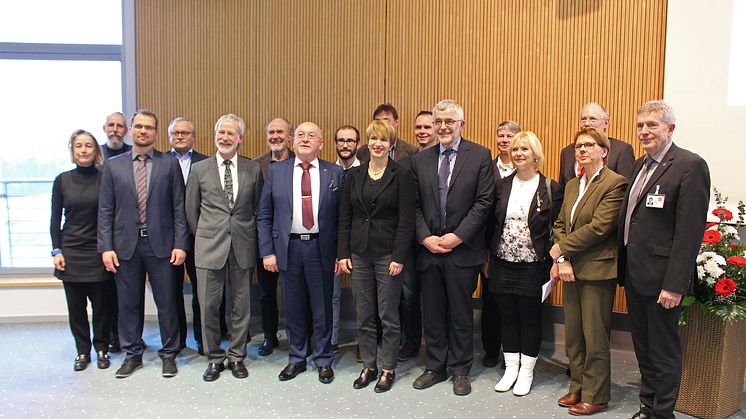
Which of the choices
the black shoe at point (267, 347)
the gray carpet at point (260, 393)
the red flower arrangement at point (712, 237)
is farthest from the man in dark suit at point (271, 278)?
the red flower arrangement at point (712, 237)

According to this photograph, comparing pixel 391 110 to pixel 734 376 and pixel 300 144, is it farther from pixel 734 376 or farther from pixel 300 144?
pixel 734 376

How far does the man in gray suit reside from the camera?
3859mm

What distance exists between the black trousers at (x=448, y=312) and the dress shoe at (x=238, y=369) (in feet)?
4.00

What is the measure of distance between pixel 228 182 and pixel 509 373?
218 centimetres

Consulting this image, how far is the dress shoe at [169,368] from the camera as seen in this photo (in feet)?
13.0

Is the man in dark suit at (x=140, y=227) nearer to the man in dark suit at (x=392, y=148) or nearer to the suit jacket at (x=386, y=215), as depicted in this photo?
the suit jacket at (x=386, y=215)

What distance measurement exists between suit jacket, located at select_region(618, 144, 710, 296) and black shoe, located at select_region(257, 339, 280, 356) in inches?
102

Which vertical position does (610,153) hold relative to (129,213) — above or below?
above

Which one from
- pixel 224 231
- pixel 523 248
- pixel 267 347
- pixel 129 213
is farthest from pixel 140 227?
pixel 523 248

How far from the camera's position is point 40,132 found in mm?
5836

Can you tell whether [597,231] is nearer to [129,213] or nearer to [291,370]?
[291,370]

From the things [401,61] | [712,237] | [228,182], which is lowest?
[712,237]

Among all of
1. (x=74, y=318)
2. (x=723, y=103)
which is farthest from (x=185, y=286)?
(x=723, y=103)

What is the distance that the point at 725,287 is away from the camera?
3143 millimetres
